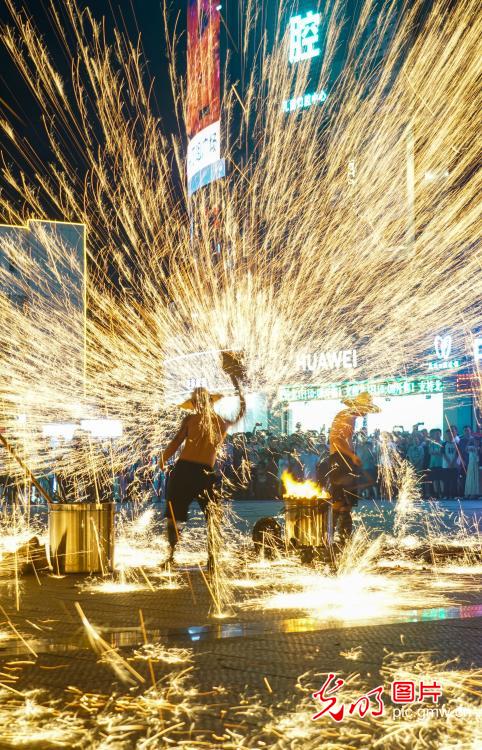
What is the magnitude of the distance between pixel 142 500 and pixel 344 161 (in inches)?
696

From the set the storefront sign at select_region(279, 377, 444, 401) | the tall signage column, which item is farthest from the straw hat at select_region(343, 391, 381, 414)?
the tall signage column

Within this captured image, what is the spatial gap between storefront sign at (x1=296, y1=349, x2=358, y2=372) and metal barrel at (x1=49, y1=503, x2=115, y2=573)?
26.4m

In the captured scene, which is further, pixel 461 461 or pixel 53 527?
pixel 461 461

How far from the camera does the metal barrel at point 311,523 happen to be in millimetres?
11039

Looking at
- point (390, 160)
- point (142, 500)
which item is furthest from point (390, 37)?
point (142, 500)

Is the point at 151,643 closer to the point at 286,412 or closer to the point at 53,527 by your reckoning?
the point at 53,527

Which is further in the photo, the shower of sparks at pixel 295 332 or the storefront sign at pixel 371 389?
the storefront sign at pixel 371 389

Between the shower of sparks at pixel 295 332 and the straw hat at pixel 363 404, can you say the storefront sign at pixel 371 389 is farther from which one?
the straw hat at pixel 363 404

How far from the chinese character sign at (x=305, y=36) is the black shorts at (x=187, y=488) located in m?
32.4

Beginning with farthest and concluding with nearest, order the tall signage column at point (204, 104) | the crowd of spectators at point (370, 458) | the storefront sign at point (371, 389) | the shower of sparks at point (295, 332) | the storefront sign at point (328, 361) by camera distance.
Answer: the tall signage column at point (204, 104) < the storefront sign at point (328, 361) < the storefront sign at point (371, 389) < the crowd of spectators at point (370, 458) < the shower of sparks at point (295, 332)

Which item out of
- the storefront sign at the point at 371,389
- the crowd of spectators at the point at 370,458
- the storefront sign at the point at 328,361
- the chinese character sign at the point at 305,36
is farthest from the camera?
the chinese character sign at the point at 305,36

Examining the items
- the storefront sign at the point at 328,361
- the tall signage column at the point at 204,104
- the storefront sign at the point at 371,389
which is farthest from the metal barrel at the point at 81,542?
the tall signage column at the point at 204,104

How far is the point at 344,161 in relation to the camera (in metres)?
39.0

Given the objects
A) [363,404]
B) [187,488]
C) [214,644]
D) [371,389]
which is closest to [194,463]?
[187,488]
